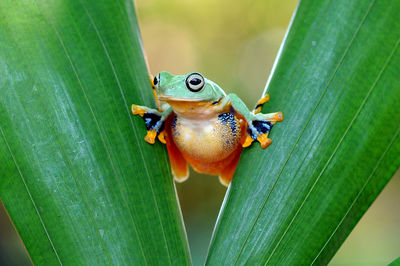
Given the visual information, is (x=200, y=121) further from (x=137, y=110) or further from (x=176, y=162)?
(x=137, y=110)

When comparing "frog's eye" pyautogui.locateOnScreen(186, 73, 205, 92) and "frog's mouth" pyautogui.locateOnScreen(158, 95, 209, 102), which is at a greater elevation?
"frog's eye" pyautogui.locateOnScreen(186, 73, 205, 92)

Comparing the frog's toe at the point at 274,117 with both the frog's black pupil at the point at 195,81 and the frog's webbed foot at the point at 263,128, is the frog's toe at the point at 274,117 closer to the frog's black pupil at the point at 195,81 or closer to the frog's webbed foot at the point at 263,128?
the frog's webbed foot at the point at 263,128

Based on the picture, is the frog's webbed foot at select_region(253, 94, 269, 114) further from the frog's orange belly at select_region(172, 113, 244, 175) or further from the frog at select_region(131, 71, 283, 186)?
the frog's orange belly at select_region(172, 113, 244, 175)

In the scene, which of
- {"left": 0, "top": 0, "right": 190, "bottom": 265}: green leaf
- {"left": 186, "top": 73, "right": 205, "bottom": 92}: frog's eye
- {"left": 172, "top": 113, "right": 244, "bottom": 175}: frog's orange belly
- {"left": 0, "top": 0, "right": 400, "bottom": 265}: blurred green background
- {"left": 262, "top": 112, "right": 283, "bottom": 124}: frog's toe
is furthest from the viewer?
{"left": 0, "top": 0, "right": 400, "bottom": 265}: blurred green background

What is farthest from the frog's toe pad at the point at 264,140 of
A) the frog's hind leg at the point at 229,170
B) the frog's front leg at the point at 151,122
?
the frog's hind leg at the point at 229,170

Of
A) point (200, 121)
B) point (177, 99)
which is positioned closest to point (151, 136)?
point (177, 99)

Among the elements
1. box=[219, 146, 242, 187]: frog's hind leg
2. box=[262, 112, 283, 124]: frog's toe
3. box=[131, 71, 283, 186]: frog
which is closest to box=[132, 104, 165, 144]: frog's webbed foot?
box=[131, 71, 283, 186]: frog

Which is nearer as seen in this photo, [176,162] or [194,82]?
[194,82]
